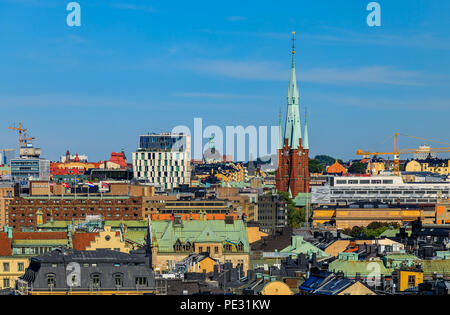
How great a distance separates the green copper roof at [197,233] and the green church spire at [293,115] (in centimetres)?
11403

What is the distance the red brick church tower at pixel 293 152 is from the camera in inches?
7510

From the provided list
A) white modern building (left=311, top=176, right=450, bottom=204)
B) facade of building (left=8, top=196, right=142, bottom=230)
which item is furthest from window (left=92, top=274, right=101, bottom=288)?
white modern building (left=311, top=176, right=450, bottom=204)

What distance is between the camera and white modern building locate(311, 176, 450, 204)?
181m

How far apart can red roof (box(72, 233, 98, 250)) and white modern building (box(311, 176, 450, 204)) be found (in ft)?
Result: 367

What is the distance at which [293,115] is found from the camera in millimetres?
191375

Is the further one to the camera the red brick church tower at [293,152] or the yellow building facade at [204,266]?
the red brick church tower at [293,152]

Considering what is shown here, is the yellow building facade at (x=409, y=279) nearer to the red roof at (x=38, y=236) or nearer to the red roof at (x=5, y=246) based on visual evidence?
the red roof at (x=5, y=246)

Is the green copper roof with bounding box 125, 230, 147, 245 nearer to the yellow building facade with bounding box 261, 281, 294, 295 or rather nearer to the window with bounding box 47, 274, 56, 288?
the yellow building facade with bounding box 261, 281, 294, 295

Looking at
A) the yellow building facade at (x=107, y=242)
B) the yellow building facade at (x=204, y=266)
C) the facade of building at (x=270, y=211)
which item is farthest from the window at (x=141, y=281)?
the facade of building at (x=270, y=211)

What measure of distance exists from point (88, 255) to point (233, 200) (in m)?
98.1

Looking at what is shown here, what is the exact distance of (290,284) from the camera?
181 ft

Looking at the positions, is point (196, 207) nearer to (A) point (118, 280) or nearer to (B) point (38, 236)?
(B) point (38, 236)
